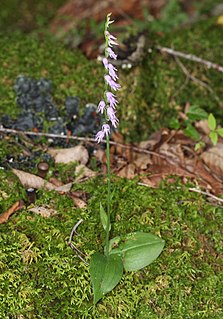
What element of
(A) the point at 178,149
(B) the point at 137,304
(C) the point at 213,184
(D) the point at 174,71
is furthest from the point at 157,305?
(D) the point at 174,71

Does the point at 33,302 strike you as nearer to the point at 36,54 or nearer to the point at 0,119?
the point at 0,119

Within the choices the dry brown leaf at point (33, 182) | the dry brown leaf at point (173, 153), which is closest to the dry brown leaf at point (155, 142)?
the dry brown leaf at point (173, 153)

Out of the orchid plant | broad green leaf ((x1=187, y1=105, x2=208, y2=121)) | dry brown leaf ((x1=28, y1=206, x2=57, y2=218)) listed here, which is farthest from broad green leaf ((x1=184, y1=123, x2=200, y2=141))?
dry brown leaf ((x1=28, y1=206, x2=57, y2=218))

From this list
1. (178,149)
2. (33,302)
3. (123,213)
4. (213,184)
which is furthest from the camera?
(178,149)

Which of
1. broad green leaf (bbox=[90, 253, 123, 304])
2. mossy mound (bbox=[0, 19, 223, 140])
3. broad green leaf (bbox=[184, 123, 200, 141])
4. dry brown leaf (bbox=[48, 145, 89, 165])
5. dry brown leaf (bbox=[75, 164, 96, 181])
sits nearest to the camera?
broad green leaf (bbox=[90, 253, 123, 304])

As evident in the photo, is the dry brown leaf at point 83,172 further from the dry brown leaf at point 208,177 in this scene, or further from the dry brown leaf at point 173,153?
the dry brown leaf at point 208,177

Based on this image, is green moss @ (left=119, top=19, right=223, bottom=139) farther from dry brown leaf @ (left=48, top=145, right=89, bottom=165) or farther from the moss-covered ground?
dry brown leaf @ (left=48, top=145, right=89, bottom=165)
